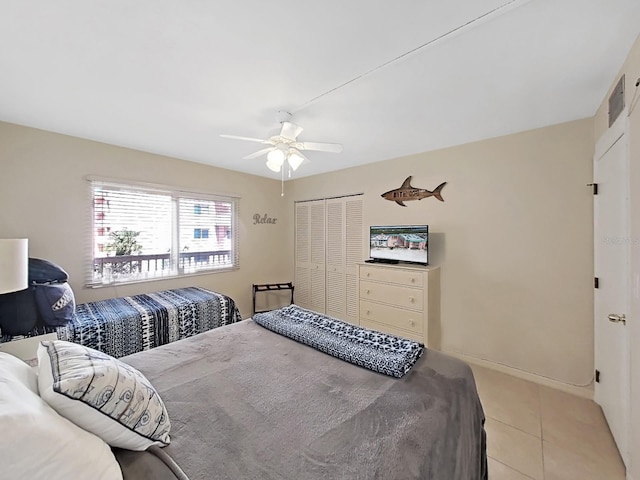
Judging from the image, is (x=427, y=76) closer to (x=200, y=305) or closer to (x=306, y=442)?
(x=306, y=442)

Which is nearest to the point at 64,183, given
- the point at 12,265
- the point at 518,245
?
the point at 12,265

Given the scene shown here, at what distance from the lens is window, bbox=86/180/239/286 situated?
9.98 ft

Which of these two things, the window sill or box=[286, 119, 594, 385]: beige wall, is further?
the window sill

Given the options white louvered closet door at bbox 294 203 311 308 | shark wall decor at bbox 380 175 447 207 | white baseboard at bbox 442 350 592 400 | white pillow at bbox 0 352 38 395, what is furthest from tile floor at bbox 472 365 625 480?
white louvered closet door at bbox 294 203 311 308

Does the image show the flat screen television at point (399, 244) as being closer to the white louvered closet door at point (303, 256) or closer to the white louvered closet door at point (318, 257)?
the white louvered closet door at point (318, 257)

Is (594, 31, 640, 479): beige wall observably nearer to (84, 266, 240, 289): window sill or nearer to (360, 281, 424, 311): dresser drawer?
(360, 281, 424, 311): dresser drawer

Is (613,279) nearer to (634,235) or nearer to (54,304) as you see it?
(634,235)

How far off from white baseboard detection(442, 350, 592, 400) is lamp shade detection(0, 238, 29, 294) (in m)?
3.76

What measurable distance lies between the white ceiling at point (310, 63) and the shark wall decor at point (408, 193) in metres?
0.77

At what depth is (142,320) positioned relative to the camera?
8.34 feet

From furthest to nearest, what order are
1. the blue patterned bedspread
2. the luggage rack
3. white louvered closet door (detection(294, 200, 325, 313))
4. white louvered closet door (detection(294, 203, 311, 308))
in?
white louvered closet door (detection(294, 203, 311, 308)) < white louvered closet door (detection(294, 200, 325, 313)) < the luggage rack < the blue patterned bedspread

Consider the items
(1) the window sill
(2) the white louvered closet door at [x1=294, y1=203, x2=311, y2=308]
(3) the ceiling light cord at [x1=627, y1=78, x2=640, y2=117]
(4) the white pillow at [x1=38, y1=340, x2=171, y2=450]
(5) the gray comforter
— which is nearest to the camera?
(4) the white pillow at [x1=38, y1=340, x2=171, y2=450]

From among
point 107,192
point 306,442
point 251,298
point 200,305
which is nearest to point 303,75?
point 306,442

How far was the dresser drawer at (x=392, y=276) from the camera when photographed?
2941 mm
